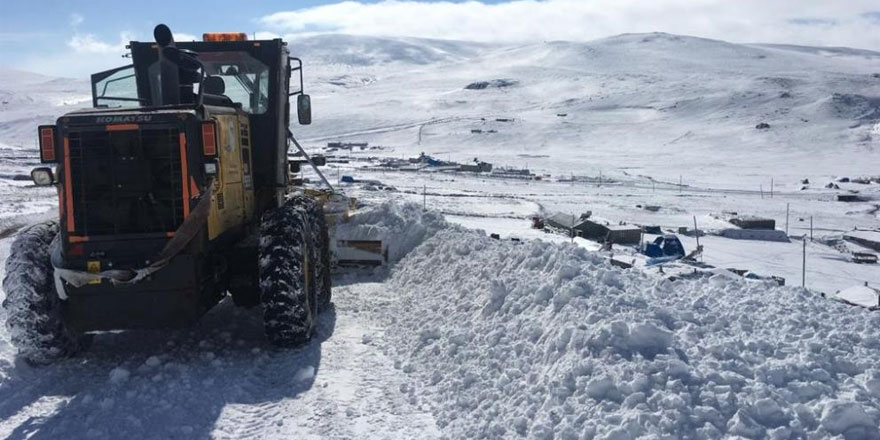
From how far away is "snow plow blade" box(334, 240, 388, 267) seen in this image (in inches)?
447

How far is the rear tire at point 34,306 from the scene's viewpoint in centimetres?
652

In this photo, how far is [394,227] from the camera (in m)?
11.9

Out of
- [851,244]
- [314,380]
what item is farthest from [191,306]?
[851,244]

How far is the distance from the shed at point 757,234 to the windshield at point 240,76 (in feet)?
52.9

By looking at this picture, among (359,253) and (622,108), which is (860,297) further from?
(622,108)

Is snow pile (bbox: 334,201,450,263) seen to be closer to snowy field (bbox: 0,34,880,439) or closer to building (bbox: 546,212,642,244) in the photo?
snowy field (bbox: 0,34,880,439)

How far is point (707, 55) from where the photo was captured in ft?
460

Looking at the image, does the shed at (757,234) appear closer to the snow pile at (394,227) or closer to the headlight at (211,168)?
the snow pile at (394,227)

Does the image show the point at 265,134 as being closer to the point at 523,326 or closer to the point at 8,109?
the point at 523,326

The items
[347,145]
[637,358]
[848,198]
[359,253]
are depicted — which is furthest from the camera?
[347,145]

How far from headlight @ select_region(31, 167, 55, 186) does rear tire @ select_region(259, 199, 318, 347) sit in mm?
1916

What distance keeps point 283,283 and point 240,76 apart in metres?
3.00

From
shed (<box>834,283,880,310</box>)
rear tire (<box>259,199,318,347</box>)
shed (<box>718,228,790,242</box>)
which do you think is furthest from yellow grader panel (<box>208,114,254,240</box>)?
shed (<box>718,228,790,242</box>)

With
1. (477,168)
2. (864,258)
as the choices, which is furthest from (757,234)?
(477,168)
